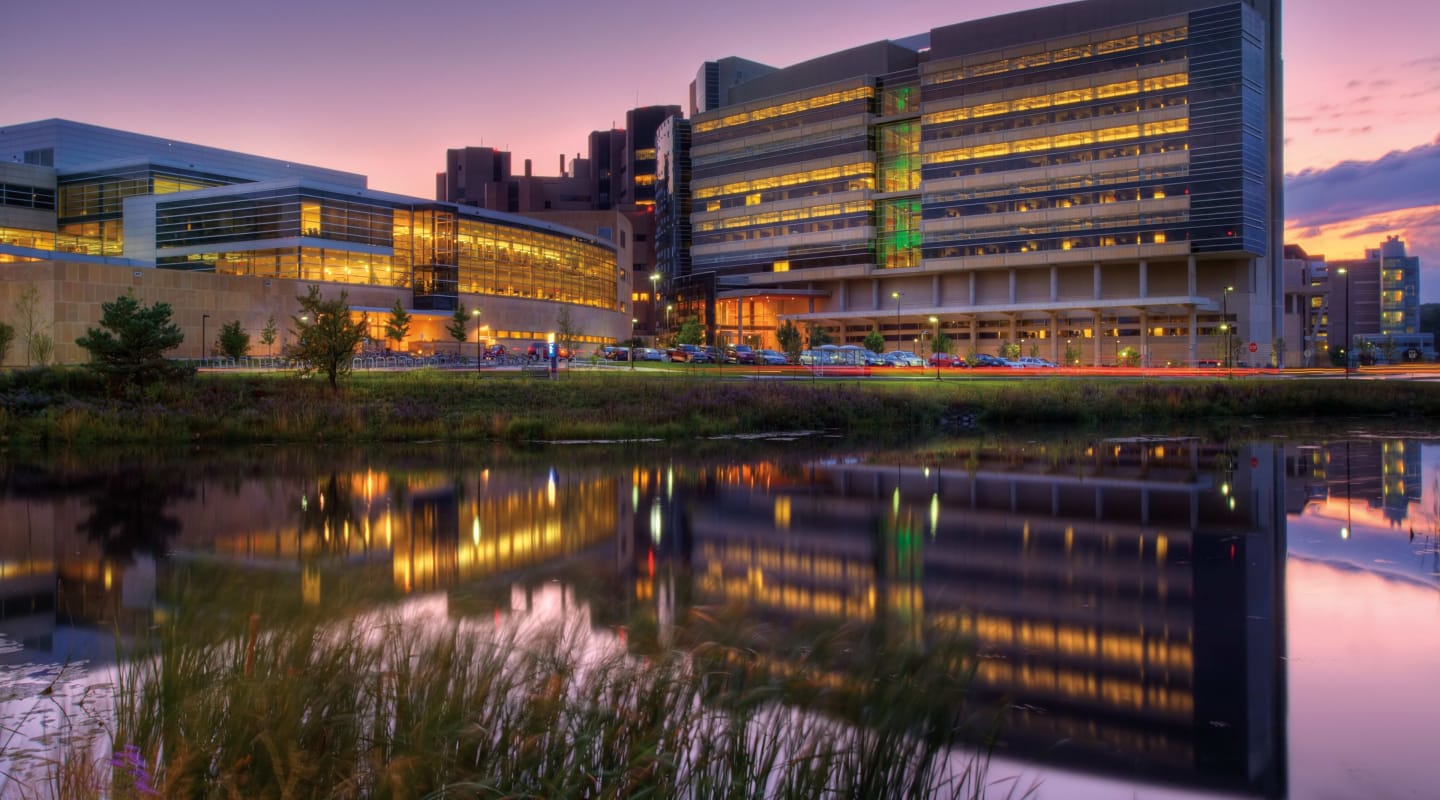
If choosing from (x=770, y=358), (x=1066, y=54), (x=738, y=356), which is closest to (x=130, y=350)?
(x=738, y=356)

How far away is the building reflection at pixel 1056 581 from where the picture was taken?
754 centimetres

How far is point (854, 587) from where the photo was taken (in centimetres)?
1237

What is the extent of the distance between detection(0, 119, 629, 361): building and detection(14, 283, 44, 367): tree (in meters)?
16.5

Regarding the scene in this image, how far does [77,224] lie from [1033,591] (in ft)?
412

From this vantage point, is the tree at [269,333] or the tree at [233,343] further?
the tree at [269,333]

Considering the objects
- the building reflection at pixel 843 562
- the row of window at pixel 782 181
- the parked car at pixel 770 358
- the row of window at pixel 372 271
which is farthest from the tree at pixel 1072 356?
the building reflection at pixel 843 562

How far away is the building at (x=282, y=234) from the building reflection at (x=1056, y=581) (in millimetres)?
64161

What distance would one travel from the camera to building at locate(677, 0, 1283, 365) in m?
99.9

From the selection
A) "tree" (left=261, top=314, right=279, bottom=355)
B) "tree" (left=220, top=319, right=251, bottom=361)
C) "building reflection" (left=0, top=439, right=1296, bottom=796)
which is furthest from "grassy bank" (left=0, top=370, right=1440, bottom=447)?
"tree" (left=261, top=314, right=279, bottom=355)

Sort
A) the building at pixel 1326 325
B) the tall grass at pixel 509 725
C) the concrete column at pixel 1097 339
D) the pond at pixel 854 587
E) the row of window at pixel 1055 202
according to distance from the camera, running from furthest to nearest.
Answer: the building at pixel 1326 325, the concrete column at pixel 1097 339, the row of window at pixel 1055 202, the pond at pixel 854 587, the tall grass at pixel 509 725

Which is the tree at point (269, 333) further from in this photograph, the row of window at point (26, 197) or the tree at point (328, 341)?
the row of window at point (26, 197)

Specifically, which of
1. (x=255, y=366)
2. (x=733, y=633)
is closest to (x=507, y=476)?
(x=733, y=633)

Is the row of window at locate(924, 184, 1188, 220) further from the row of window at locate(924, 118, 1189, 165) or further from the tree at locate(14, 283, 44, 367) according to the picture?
the tree at locate(14, 283, 44, 367)

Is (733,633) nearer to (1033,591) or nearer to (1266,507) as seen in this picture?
(1033,591)
